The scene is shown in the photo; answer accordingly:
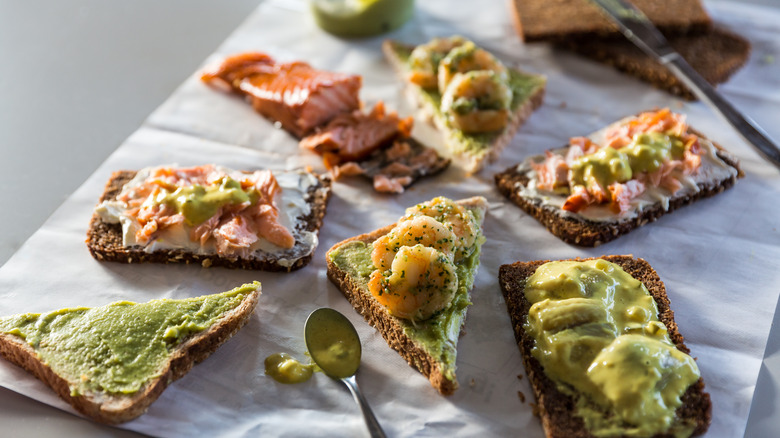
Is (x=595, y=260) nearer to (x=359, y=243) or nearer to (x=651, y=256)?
(x=651, y=256)

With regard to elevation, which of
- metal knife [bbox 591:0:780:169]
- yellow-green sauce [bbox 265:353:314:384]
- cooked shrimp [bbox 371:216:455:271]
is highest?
metal knife [bbox 591:0:780:169]

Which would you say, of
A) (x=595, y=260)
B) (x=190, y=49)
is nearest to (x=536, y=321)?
(x=595, y=260)

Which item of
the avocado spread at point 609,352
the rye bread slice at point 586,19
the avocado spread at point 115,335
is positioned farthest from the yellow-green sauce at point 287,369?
the rye bread slice at point 586,19

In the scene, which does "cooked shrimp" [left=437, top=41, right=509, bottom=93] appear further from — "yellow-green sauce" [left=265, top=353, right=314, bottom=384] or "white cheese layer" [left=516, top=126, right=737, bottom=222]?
"yellow-green sauce" [left=265, top=353, right=314, bottom=384]

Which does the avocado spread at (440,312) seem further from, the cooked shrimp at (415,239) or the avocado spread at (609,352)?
the avocado spread at (609,352)

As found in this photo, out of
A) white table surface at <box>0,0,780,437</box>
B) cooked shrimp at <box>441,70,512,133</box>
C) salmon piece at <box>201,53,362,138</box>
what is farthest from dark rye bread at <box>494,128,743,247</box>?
salmon piece at <box>201,53,362,138</box>
